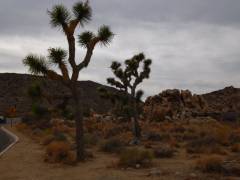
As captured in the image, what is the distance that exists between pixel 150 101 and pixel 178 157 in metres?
39.1

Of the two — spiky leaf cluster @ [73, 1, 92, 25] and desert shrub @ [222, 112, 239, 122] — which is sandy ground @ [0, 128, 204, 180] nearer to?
spiky leaf cluster @ [73, 1, 92, 25]

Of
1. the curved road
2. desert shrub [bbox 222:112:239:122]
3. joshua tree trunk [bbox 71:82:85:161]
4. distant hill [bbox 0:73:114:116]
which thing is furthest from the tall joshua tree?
distant hill [bbox 0:73:114:116]

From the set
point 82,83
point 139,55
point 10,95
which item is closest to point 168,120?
point 139,55

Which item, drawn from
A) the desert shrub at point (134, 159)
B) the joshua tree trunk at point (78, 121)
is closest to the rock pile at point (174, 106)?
the joshua tree trunk at point (78, 121)

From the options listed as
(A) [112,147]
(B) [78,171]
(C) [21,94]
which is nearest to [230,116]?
(A) [112,147]

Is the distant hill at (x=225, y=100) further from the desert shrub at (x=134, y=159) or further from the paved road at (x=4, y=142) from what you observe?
the desert shrub at (x=134, y=159)

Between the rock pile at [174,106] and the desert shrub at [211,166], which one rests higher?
the rock pile at [174,106]

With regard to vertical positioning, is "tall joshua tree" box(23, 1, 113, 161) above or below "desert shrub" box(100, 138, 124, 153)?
above

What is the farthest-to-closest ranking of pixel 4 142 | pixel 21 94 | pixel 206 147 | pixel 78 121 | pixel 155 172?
pixel 21 94 < pixel 4 142 < pixel 206 147 < pixel 78 121 < pixel 155 172

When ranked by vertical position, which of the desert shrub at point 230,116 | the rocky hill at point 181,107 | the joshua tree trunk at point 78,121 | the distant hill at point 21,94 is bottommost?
the joshua tree trunk at point 78,121

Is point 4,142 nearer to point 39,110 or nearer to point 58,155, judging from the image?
point 39,110

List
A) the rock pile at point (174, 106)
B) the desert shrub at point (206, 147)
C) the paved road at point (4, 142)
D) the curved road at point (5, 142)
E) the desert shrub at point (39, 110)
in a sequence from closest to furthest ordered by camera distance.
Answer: the desert shrub at point (39, 110) < the desert shrub at point (206, 147) < the curved road at point (5, 142) < the paved road at point (4, 142) < the rock pile at point (174, 106)

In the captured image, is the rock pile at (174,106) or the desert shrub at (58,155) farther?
the rock pile at (174,106)

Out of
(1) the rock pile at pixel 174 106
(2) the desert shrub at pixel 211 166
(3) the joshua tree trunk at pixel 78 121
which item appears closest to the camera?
(2) the desert shrub at pixel 211 166
